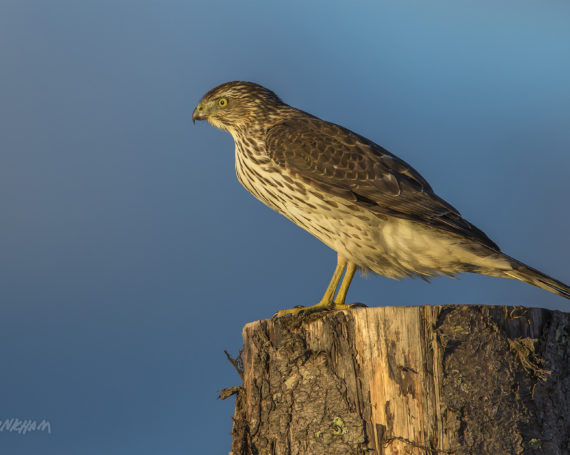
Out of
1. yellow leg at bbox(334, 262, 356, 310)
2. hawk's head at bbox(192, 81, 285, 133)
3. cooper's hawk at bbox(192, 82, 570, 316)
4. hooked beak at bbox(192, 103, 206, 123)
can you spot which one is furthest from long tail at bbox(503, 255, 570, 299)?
hooked beak at bbox(192, 103, 206, 123)

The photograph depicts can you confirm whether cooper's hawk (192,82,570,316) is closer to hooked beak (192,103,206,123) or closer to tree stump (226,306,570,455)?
tree stump (226,306,570,455)

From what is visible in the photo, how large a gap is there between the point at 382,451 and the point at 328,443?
40 cm

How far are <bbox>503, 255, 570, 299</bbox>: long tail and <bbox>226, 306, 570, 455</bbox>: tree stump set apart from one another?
0.78 metres

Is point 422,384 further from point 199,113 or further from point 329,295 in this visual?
point 199,113

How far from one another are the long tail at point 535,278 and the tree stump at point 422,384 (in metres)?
0.78

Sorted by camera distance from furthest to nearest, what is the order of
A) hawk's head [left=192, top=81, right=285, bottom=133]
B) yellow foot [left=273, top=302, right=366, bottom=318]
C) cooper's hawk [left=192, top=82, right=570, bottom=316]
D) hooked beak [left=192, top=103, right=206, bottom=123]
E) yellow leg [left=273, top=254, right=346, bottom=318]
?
hooked beak [left=192, top=103, right=206, bottom=123] < hawk's head [left=192, top=81, right=285, bottom=133] < cooper's hawk [left=192, top=82, right=570, bottom=316] < yellow leg [left=273, top=254, right=346, bottom=318] < yellow foot [left=273, top=302, right=366, bottom=318]

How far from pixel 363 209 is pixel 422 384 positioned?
211 cm

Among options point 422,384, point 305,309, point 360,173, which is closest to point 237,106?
point 360,173

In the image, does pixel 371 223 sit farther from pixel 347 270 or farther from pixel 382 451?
pixel 382 451

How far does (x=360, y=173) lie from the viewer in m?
6.05

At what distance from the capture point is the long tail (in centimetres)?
531

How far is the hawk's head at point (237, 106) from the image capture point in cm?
712

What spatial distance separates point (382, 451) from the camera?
4082 millimetres

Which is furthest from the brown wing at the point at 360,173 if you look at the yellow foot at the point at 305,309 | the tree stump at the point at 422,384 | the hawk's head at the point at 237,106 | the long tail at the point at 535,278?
the tree stump at the point at 422,384
